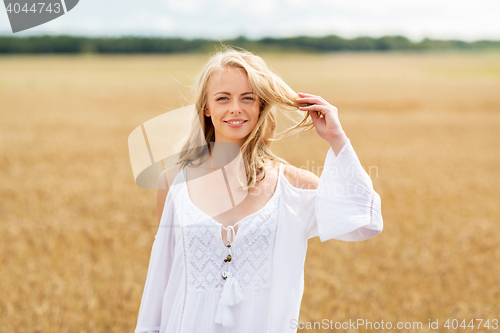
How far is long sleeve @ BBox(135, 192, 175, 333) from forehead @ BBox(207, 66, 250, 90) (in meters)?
0.54

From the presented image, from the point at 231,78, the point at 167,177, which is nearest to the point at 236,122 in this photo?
the point at 231,78

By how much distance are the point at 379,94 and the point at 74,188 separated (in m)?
25.2

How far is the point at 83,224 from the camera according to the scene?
19.2ft

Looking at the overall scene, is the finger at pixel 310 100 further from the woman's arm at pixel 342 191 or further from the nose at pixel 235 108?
the nose at pixel 235 108

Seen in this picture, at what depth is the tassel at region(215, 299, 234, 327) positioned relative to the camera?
1694 millimetres

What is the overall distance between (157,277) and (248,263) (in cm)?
42

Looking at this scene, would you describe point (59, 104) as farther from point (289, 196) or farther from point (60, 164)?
point (289, 196)

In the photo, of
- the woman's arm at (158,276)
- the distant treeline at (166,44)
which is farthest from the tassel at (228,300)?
the distant treeline at (166,44)

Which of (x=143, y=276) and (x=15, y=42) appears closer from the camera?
(x=143, y=276)

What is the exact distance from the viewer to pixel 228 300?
1697 mm

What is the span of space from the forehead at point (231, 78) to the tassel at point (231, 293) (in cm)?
79

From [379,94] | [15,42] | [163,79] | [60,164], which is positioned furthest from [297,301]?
[15,42]

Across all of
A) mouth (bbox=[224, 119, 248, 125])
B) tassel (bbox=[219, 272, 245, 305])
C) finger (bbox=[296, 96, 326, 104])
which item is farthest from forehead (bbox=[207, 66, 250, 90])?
tassel (bbox=[219, 272, 245, 305])

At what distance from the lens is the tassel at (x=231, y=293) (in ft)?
5.58
